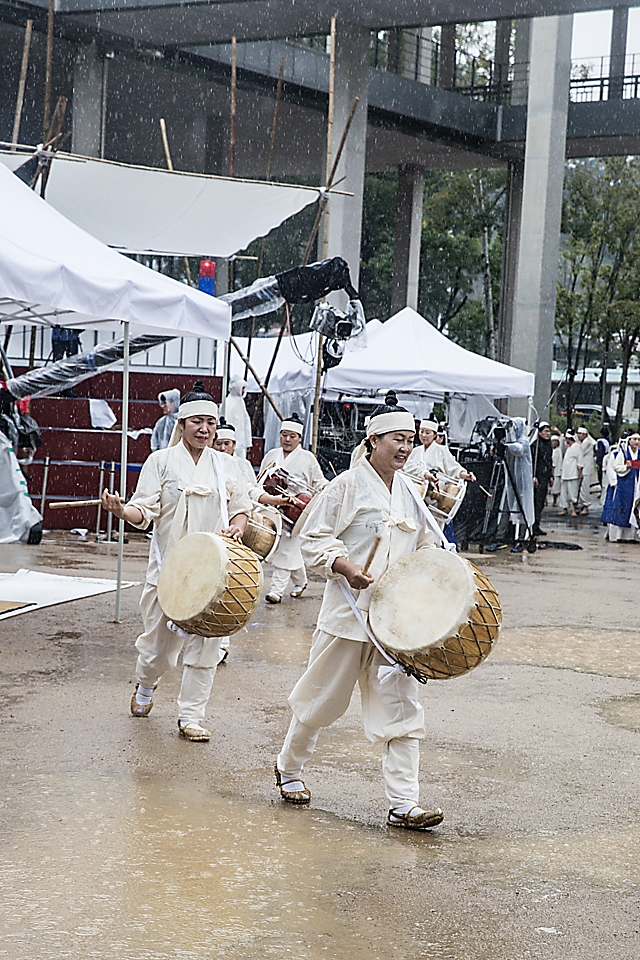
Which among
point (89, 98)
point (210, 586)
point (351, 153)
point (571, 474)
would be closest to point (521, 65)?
point (351, 153)

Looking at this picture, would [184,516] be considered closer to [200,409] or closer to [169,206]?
[200,409]

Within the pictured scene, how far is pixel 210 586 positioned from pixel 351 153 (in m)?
17.3

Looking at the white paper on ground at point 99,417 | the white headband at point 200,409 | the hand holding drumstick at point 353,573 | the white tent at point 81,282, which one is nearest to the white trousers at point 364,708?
the hand holding drumstick at point 353,573

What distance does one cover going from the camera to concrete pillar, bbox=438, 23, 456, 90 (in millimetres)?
29198

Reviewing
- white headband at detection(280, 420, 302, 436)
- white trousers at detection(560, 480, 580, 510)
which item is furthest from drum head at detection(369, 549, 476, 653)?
white trousers at detection(560, 480, 580, 510)

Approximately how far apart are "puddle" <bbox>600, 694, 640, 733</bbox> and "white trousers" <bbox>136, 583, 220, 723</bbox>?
8.23ft

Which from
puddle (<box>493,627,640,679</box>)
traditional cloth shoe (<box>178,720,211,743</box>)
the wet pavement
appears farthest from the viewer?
puddle (<box>493,627,640,679</box>)

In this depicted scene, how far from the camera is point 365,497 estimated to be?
5.29 m

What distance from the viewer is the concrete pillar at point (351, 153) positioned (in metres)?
21.7

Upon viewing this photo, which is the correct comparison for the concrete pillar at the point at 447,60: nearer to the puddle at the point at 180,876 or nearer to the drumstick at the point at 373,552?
the drumstick at the point at 373,552

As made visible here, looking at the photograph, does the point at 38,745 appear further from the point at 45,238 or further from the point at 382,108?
the point at 382,108

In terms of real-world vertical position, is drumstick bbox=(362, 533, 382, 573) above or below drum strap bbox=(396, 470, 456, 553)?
below

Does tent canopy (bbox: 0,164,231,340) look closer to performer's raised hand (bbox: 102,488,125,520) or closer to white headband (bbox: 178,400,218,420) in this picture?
white headband (bbox: 178,400,218,420)

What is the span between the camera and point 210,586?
19.2 ft
